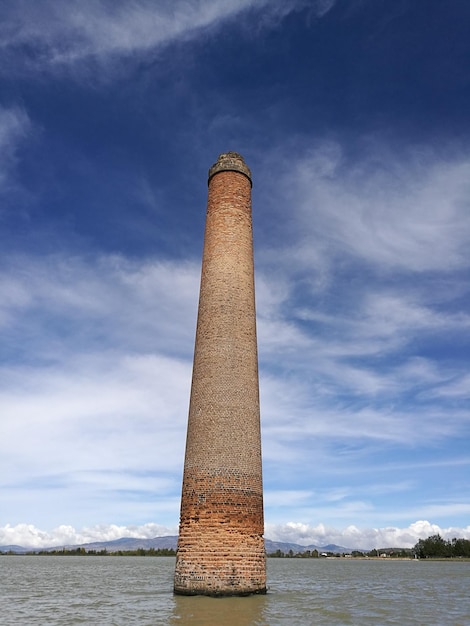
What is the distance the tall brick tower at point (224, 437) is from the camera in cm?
1407

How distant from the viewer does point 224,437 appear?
48.6ft

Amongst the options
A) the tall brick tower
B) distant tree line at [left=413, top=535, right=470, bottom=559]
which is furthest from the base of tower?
distant tree line at [left=413, top=535, right=470, bottom=559]

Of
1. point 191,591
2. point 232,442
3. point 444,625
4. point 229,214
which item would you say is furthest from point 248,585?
point 229,214

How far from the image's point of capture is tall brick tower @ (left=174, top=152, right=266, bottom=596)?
1407 centimetres

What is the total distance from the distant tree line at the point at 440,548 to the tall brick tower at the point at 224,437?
71.9 metres

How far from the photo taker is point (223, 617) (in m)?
11.6

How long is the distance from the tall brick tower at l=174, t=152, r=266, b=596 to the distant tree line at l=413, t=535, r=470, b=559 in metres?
71.9

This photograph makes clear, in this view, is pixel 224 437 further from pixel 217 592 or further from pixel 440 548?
pixel 440 548

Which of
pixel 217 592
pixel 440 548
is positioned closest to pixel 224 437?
pixel 217 592

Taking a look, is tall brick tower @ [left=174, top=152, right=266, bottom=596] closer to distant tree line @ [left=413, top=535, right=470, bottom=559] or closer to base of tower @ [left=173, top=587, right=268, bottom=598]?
base of tower @ [left=173, top=587, right=268, bottom=598]

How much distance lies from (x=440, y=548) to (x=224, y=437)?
261ft

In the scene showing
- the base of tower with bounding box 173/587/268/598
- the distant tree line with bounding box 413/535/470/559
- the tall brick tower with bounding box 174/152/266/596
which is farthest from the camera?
→ the distant tree line with bounding box 413/535/470/559

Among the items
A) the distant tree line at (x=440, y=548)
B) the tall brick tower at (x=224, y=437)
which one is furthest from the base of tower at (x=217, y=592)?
the distant tree line at (x=440, y=548)

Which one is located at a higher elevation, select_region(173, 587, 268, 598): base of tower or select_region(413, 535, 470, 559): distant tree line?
select_region(413, 535, 470, 559): distant tree line
